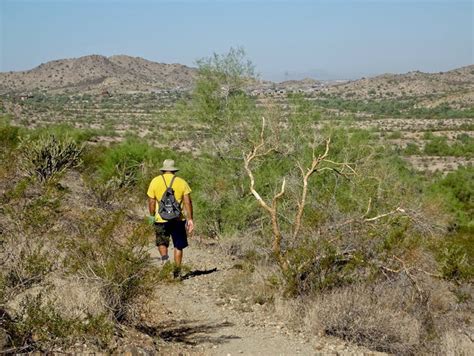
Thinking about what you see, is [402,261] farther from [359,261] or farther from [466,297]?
[466,297]

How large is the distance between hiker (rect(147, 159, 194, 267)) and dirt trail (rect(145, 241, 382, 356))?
65 centimetres

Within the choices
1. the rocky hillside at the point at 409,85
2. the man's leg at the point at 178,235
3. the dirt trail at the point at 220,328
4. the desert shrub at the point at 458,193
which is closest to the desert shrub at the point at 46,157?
the man's leg at the point at 178,235

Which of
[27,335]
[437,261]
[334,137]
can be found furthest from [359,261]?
[334,137]

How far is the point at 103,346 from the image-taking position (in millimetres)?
5809

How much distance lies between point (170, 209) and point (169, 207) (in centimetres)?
3

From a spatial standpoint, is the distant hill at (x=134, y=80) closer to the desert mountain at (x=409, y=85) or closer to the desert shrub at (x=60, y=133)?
the desert mountain at (x=409, y=85)

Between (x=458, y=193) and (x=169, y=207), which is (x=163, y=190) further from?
(x=458, y=193)

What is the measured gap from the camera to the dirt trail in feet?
22.0

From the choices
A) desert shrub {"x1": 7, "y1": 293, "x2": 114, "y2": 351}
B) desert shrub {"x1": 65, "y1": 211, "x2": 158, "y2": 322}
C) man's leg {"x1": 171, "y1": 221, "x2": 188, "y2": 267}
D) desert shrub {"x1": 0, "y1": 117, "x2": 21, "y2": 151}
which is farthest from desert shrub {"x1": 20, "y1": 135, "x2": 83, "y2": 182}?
desert shrub {"x1": 7, "y1": 293, "x2": 114, "y2": 351}

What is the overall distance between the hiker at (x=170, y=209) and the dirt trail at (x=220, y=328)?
65 cm

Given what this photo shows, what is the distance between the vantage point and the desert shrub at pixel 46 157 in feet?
51.0

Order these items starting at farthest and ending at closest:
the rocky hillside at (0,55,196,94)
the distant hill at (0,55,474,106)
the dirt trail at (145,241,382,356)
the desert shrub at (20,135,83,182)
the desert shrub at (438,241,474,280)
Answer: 1. the rocky hillside at (0,55,196,94)
2. the distant hill at (0,55,474,106)
3. the desert shrub at (20,135,83,182)
4. the desert shrub at (438,241,474,280)
5. the dirt trail at (145,241,382,356)

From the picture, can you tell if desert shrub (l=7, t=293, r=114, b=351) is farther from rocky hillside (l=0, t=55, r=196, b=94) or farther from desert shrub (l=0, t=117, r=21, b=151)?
→ rocky hillside (l=0, t=55, r=196, b=94)

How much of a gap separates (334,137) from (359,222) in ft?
21.4
